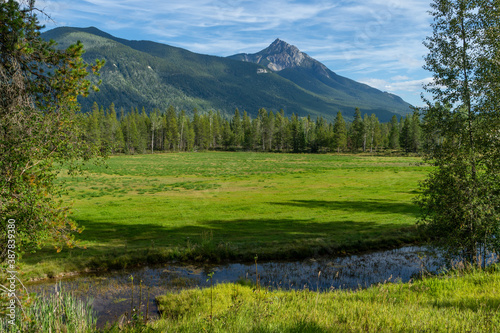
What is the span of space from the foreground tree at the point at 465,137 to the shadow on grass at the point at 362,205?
44.5ft

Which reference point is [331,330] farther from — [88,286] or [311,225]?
[311,225]

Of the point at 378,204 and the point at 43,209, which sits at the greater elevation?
the point at 43,209

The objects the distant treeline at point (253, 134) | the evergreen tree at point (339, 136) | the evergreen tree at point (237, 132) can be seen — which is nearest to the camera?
the evergreen tree at point (339, 136)

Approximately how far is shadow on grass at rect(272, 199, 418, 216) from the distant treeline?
106 m

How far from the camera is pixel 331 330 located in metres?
6.21

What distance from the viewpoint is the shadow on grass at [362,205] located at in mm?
28450

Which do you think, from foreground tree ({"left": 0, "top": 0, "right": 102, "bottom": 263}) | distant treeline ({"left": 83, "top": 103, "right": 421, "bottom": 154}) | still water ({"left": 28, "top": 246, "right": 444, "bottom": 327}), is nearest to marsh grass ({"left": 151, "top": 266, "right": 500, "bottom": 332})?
still water ({"left": 28, "top": 246, "right": 444, "bottom": 327})

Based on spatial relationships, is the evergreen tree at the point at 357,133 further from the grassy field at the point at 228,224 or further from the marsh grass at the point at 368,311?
the marsh grass at the point at 368,311

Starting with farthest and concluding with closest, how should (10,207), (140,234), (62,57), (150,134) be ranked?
(150,134), (140,234), (62,57), (10,207)

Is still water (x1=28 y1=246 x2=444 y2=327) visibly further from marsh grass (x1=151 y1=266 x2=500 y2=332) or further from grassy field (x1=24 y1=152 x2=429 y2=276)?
marsh grass (x1=151 y1=266 x2=500 y2=332)

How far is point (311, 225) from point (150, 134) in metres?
159

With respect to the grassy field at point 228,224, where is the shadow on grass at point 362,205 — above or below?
above

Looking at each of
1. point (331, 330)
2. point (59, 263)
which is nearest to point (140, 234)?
point (59, 263)

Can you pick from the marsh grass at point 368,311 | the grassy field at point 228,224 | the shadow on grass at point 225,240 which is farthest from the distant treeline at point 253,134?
the marsh grass at point 368,311
